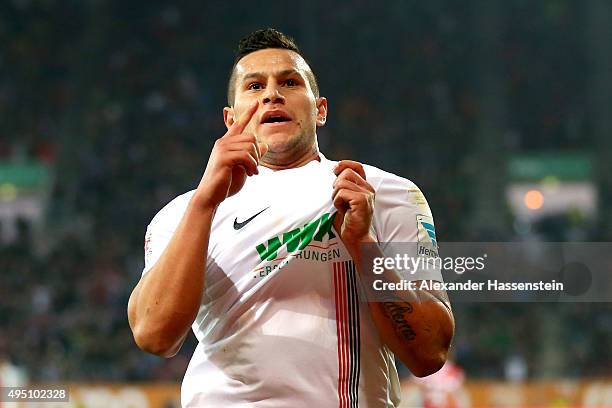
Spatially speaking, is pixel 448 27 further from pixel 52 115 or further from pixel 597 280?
pixel 597 280

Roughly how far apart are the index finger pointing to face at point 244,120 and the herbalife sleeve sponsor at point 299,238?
0.84 feet

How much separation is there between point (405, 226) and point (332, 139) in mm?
11667

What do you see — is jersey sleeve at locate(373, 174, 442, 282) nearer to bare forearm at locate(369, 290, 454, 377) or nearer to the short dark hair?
bare forearm at locate(369, 290, 454, 377)

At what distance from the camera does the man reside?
2061 millimetres

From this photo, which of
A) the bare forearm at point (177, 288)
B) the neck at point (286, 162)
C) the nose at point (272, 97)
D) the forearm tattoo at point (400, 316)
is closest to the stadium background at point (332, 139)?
the neck at point (286, 162)

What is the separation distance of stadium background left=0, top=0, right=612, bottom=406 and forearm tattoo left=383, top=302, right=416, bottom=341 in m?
8.32

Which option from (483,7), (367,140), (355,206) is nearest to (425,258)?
(355,206)

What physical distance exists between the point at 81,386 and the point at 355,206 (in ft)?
27.0

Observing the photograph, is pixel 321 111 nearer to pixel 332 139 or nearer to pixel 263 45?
pixel 263 45

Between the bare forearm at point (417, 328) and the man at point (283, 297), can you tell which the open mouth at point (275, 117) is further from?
the bare forearm at point (417, 328)

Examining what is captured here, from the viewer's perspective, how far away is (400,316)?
82.5 inches

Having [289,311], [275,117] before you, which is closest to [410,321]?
[289,311]

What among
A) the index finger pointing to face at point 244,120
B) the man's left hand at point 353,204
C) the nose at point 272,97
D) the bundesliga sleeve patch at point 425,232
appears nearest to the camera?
the man's left hand at point 353,204

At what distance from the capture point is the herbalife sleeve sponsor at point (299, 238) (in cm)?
217
